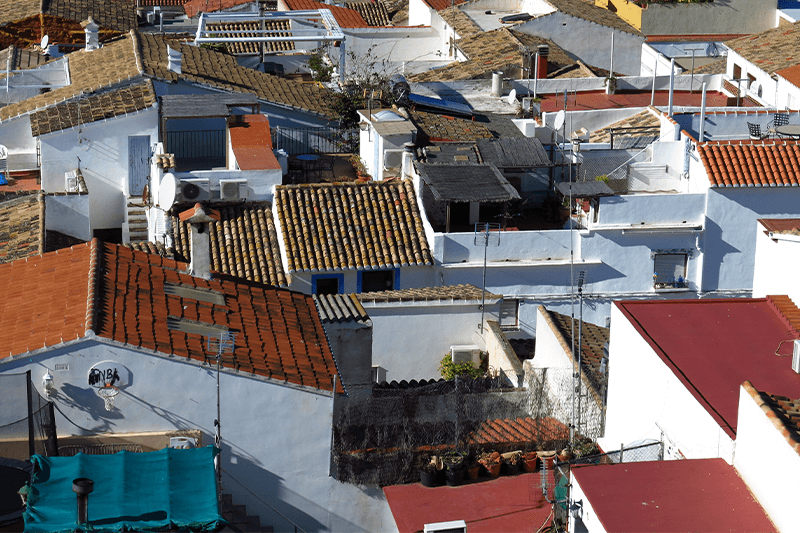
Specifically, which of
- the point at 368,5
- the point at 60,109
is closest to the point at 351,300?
the point at 60,109

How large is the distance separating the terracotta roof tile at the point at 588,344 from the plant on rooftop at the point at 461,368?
1.87 m

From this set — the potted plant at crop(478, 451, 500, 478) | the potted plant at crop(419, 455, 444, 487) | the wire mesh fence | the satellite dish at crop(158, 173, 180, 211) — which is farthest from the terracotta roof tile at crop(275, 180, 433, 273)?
the wire mesh fence

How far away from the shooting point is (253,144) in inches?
1474

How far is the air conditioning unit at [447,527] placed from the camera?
1983 centimetres

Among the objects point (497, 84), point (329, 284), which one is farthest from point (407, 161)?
point (497, 84)

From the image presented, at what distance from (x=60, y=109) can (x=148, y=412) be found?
21.8 metres

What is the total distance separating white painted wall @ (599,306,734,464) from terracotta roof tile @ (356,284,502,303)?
8.57 metres

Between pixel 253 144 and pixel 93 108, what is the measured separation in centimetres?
567

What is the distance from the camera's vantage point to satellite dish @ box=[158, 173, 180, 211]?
32469 millimetres

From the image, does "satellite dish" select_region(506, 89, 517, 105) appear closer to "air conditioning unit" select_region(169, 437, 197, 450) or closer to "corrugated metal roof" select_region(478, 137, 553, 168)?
"corrugated metal roof" select_region(478, 137, 553, 168)

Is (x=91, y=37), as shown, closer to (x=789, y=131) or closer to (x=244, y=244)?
(x=244, y=244)

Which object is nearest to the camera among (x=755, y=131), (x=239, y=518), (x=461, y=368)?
(x=239, y=518)

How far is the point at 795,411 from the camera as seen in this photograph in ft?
54.4

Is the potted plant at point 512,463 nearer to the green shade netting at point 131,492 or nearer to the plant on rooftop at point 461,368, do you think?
the plant on rooftop at point 461,368
